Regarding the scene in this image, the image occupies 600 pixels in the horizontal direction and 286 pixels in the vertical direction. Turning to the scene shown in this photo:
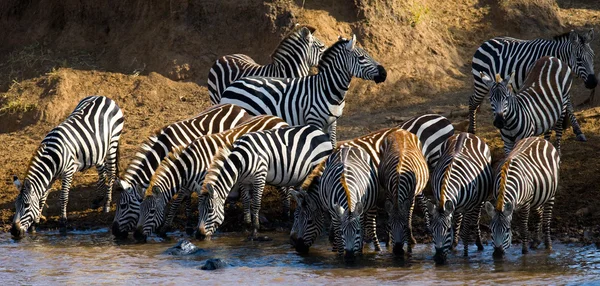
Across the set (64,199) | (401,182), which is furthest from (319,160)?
(64,199)

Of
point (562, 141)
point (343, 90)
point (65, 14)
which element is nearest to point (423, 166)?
point (343, 90)

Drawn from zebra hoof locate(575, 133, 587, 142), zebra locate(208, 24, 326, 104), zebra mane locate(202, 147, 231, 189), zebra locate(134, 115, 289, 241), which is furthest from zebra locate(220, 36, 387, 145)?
zebra hoof locate(575, 133, 587, 142)

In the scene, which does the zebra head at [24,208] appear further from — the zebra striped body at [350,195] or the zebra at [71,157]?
the zebra striped body at [350,195]

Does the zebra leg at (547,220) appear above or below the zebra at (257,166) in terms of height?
below

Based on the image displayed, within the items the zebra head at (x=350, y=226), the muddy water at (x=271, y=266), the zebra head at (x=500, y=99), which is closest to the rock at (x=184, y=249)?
the muddy water at (x=271, y=266)

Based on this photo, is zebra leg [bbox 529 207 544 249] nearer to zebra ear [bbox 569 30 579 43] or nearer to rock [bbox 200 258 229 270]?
rock [bbox 200 258 229 270]

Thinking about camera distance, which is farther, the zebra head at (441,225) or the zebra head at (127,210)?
the zebra head at (127,210)

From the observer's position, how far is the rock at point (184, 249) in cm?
1251

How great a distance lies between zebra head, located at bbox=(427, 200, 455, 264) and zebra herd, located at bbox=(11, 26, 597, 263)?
1 centimetres

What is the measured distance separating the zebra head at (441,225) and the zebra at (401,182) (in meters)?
0.54

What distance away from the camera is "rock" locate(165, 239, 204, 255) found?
12.5 meters

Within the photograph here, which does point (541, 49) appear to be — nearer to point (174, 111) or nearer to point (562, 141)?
point (562, 141)

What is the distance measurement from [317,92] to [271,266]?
4.04 meters

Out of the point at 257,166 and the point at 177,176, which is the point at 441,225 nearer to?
the point at 257,166
